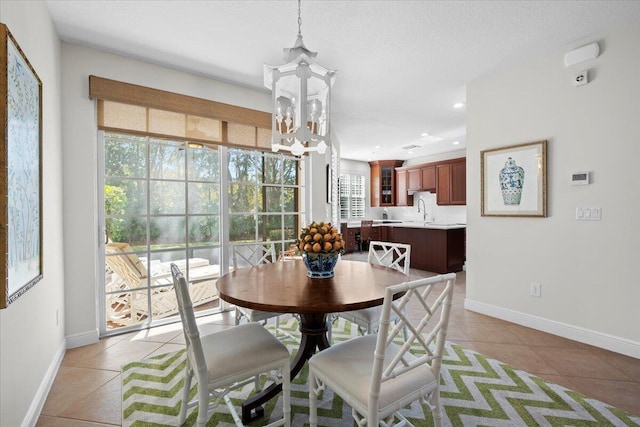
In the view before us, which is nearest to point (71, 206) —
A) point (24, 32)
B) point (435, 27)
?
point (24, 32)

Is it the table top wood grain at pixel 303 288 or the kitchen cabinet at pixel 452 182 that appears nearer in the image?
the table top wood grain at pixel 303 288

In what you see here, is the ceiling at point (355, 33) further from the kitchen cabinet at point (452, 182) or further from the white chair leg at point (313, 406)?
the kitchen cabinet at point (452, 182)

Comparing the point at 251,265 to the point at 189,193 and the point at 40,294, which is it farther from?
the point at 40,294

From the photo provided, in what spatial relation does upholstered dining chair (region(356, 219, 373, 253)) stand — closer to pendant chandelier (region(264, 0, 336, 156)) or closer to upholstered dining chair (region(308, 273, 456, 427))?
pendant chandelier (region(264, 0, 336, 156))

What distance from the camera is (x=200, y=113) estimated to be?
10.4 feet

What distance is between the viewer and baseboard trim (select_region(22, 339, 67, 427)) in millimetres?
1639

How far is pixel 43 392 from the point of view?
6.17 feet

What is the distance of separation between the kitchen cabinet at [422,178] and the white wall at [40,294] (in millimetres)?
6829

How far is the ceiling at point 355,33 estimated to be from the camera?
2.18 meters

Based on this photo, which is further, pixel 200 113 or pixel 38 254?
pixel 200 113

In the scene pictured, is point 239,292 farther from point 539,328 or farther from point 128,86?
point 539,328

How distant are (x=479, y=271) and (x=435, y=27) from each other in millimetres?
2513

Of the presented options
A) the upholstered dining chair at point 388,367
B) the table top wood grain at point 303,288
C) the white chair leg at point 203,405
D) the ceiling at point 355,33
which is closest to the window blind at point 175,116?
the ceiling at point 355,33

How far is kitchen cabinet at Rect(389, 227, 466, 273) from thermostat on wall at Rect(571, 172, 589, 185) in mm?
2636
